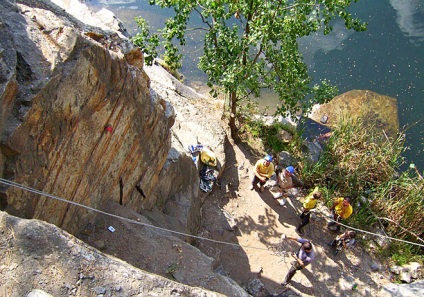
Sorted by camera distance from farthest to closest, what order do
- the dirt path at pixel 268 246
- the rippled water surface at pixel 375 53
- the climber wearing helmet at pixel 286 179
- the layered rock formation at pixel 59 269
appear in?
the rippled water surface at pixel 375 53
the climber wearing helmet at pixel 286 179
the dirt path at pixel 268 246
the layered rock formation at pixel 59 269

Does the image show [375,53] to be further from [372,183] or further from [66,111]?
[66,111]

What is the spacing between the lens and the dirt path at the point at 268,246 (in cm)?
857

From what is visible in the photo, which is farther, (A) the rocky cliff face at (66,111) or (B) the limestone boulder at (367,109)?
(B) the limestone boulder at (367,109)

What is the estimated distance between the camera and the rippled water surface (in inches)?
647

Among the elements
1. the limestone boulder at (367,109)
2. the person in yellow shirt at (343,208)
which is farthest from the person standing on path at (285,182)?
the limestone boulder at (367,109)

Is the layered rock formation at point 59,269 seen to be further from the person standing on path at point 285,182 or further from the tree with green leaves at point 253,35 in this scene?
the person standing on path at point 285,182

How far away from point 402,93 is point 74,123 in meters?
15.6

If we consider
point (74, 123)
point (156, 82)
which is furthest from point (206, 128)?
point (74, 123)

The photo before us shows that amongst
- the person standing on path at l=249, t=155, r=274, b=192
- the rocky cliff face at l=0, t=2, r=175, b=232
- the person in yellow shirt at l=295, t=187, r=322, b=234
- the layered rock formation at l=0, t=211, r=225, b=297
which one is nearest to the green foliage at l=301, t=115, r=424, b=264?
the person in yellow shirt at l=295, t=187, r=322, b=234

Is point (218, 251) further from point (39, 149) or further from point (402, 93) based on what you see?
point (402, 93)

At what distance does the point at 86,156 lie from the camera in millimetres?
5484

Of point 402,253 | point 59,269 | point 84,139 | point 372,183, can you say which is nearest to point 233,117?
point 372,183

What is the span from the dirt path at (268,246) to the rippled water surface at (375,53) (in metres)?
6.62

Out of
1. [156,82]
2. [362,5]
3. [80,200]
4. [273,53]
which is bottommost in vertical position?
[80,200]
